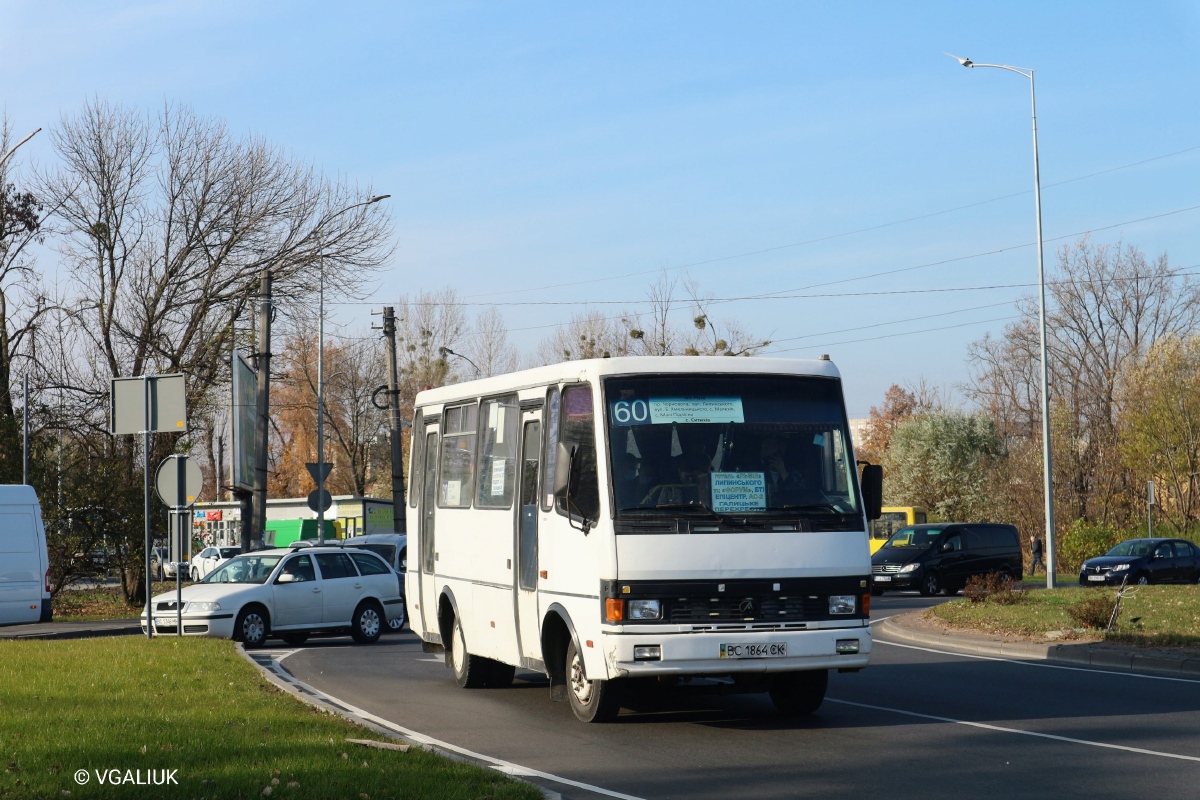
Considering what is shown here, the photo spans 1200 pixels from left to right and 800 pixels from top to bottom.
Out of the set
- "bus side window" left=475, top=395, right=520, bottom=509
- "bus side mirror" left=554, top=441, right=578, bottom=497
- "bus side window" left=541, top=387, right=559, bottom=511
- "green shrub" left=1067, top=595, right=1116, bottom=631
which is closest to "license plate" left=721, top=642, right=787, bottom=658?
"bus side mirror" left=554, top=441, right=578, bottom=497

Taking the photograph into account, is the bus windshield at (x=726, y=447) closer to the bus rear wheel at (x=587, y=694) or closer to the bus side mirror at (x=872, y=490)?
the bus side mirror at (x=872, y=490)

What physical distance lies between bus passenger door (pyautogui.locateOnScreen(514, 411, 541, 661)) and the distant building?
34778mm

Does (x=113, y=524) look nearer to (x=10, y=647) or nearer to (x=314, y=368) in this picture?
(x=10, y=647)

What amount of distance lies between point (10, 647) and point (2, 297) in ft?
62.0

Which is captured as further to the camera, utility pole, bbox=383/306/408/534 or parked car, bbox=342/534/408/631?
utility pole, bbox=383/306/408/534

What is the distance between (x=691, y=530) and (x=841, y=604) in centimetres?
138

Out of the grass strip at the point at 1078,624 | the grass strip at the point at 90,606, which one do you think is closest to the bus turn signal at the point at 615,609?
the grass strip at the point at 1078,624

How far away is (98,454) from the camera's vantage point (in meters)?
34.1

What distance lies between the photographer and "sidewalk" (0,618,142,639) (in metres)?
25.5

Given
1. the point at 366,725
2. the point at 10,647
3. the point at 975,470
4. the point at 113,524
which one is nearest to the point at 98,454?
the point at 113,524

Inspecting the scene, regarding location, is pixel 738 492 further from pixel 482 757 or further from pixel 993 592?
pixel 993 592

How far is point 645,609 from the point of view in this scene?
10.7 metres

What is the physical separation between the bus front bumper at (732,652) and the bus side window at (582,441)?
110 centimetres

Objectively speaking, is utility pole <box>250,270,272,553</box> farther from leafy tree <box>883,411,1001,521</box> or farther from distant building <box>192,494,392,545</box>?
leafy tree <box>883,411,1001,521</box>
